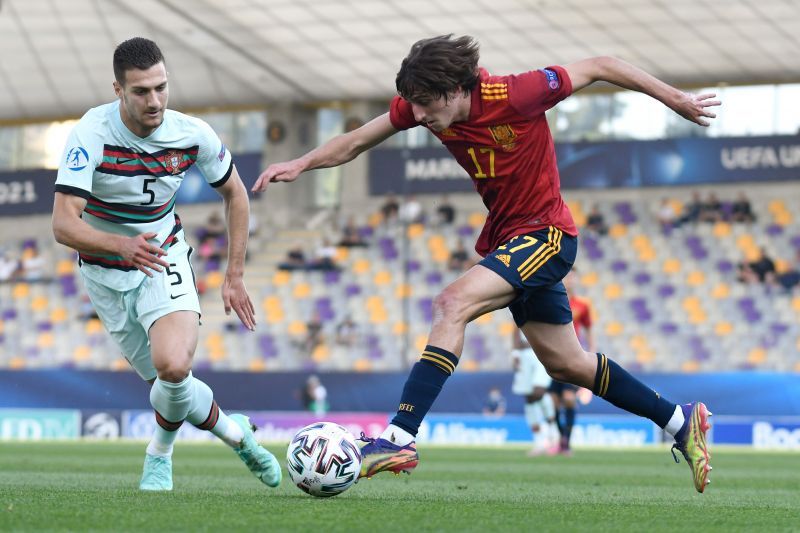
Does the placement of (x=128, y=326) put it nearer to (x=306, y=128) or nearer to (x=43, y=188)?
(x=43, y=188)

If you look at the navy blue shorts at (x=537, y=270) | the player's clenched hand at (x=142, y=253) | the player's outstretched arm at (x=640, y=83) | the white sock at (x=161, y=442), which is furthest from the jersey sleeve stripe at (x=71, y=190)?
the player's outstretched arm at (x=640, y=83)

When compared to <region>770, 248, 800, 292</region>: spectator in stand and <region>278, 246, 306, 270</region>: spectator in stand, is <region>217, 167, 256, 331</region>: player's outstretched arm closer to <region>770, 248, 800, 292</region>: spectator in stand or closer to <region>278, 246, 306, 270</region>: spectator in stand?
<region>770, 248, 800, 292</region>: spectator in stand

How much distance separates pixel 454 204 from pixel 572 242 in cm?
2096

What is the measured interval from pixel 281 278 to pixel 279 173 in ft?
69.2

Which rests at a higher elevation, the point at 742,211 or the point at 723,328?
the point at 742,211

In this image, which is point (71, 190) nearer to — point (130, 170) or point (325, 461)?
point (130, 170)

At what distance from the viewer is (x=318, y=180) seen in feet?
96.2

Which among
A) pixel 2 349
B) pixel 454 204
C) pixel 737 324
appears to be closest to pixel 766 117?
pixel 737 324

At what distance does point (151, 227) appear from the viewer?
6.52 m

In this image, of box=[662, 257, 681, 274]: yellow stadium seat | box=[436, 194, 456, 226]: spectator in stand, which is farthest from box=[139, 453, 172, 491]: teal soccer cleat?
box=[436, 194, 456, 226]: spectator in stand

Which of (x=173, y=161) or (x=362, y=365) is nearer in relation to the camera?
(x=173, y=161)

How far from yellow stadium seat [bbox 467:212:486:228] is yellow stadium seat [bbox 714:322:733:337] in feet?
18.1

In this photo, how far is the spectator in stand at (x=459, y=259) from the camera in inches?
1001

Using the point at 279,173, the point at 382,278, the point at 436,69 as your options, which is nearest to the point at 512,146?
the point at 436,69
